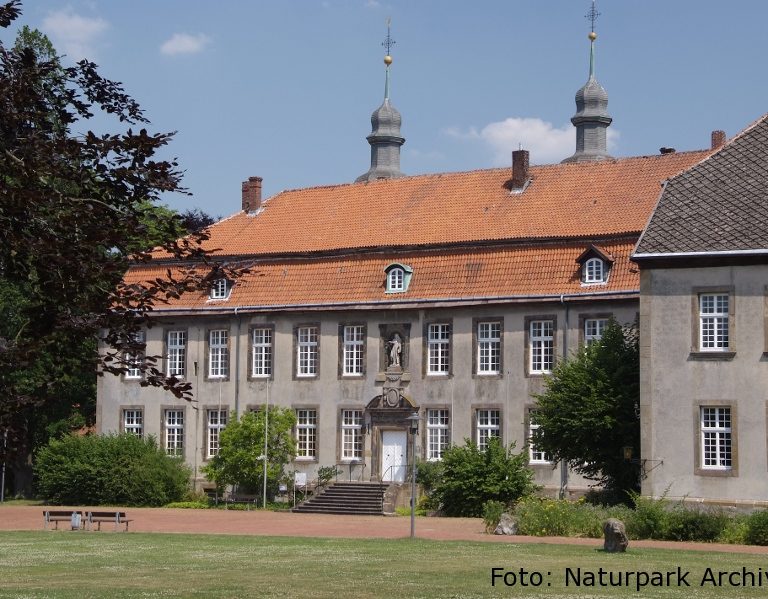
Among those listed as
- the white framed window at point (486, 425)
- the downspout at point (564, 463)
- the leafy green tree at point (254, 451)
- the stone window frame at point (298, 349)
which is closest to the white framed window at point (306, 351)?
the stone window frame at point (298, 349)

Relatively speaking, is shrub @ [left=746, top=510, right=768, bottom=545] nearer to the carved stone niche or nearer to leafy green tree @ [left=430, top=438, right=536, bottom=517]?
leafy green tree @ [left=430, top=438, right=536, bottom=517]

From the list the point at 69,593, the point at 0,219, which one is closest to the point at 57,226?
the point at 0,219

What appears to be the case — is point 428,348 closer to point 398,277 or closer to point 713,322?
point 398,277

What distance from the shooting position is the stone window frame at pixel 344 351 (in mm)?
47406

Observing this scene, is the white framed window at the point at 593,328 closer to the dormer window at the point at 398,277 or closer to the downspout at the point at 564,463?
the downspout at the point at 564,463

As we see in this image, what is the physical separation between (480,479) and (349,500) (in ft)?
19.6

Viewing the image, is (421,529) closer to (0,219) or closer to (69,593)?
(69,593)

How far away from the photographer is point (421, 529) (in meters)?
34.8

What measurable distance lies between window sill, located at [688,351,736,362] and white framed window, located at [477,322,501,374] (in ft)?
35.4

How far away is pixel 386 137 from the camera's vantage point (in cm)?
8125

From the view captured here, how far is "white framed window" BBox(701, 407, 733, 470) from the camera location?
3466 cm

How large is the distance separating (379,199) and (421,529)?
1862cm

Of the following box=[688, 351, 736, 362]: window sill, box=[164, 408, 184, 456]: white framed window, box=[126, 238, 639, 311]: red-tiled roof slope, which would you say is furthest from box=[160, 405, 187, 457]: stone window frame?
box=[688, 351, 736, 362]: window sill

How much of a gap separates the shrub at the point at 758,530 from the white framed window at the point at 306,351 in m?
20.4
